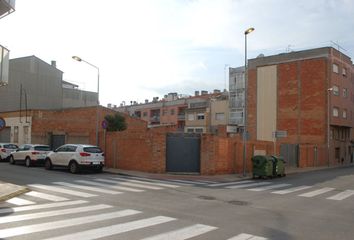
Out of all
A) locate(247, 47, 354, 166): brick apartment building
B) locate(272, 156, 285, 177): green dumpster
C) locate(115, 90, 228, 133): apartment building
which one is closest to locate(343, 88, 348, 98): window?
locate(247, 47, 354, 166): brick apartment building

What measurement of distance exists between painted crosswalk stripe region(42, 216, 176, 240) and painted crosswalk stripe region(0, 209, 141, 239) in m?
0.76

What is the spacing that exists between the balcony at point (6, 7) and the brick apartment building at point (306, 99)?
34.3m

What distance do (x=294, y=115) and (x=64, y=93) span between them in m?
30.7

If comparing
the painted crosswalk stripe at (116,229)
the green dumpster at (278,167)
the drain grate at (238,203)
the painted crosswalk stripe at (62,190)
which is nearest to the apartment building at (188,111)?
the green dumpster at (278,167)

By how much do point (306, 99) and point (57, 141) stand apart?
29.1m

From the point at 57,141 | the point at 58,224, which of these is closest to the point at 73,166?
the point at 57,141

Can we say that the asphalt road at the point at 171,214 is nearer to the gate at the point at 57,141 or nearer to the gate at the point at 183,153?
the gate at the point at 183,153

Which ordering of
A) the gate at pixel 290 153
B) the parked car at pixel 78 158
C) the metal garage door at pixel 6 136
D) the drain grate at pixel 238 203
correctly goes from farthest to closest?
1. the metal garage door at pixel 6 136
2. the gate at pixel 290 153
3. the parked car at pixel 78 158
4. the drain grate at pixel 238 203

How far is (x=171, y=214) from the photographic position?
10703 millimetres

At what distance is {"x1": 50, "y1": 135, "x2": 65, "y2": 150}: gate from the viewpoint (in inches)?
1321

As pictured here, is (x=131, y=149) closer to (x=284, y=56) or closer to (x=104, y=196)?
(x=104, y=196)

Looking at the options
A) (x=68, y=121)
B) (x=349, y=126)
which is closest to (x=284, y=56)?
(x=349, y=126)

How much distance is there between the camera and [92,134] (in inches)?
1176

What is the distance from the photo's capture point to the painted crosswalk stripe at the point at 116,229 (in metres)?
7.96
